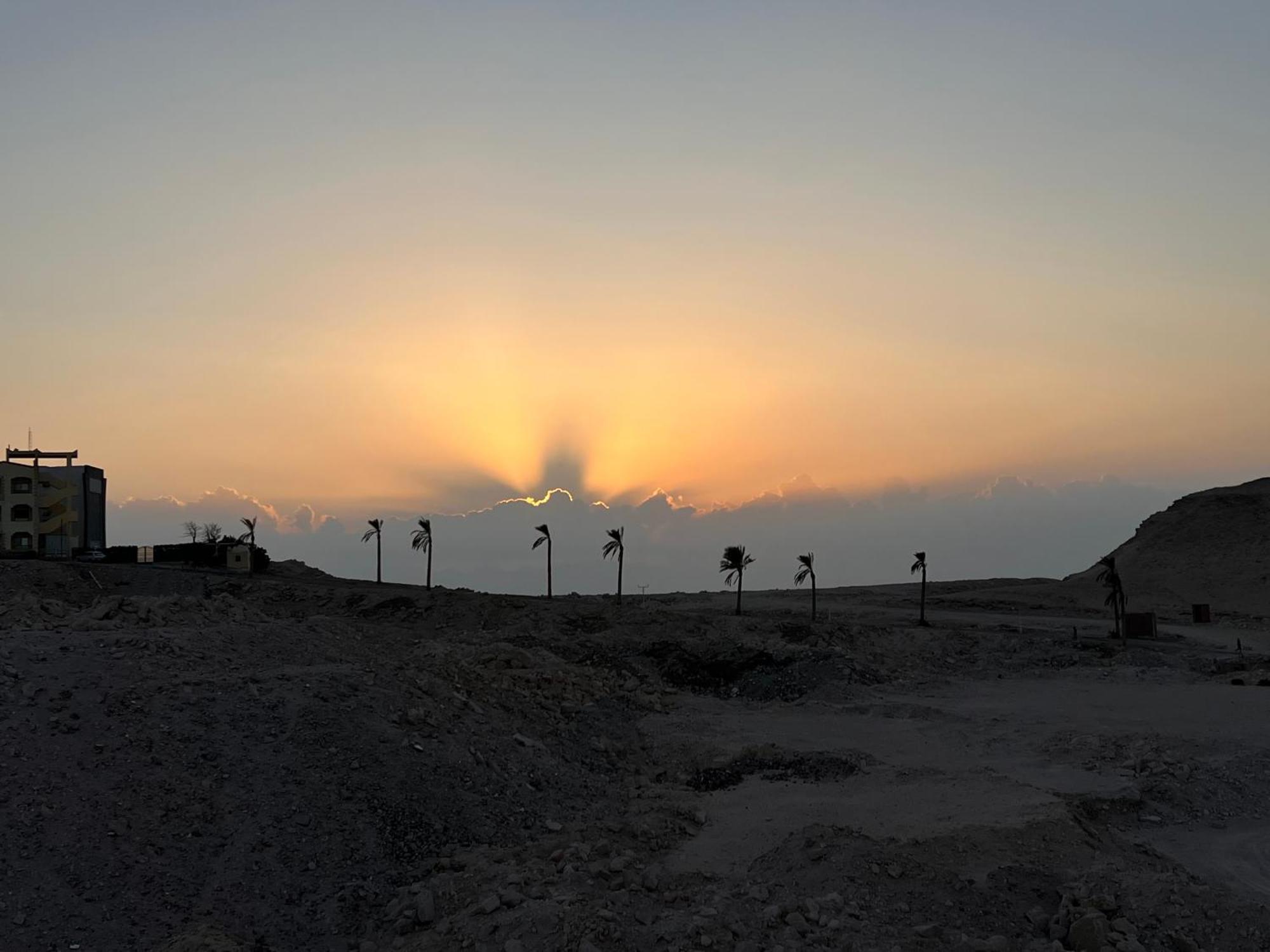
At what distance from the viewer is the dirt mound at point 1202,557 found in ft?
254

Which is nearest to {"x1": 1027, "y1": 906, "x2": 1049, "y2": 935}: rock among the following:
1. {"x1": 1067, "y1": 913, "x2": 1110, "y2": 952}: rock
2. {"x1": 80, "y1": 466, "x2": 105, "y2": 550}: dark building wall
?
{"x1": 1067, "y1": 913, "x2": 1110, "y2": 952}: rock

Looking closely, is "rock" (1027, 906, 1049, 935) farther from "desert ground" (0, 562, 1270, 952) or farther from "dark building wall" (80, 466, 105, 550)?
"dark building wall" (80, 466, 105, 550)

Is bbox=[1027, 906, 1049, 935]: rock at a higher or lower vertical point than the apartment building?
lower

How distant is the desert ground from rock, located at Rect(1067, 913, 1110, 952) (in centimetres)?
5

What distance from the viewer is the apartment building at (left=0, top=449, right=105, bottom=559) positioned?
75.8 metres

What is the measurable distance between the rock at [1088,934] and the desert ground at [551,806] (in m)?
0.05

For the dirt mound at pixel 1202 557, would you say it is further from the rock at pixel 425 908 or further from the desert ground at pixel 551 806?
the rock at pixel 425 908

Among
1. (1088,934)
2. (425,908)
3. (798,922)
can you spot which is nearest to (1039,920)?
(1088,934)

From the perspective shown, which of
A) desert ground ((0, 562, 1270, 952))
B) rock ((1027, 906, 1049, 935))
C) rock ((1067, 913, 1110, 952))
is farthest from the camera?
rock ((1027, 906, 1049, 935))

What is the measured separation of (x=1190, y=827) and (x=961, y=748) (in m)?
7.01

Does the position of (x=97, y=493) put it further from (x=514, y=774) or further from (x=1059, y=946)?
(x=1059, y=946)

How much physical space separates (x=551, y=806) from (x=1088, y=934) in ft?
33.0

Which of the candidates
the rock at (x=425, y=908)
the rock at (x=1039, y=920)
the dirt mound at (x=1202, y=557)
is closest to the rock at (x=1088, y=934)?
the rock at (x=1039, y=920)

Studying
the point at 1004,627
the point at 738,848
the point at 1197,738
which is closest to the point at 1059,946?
the point at 738,848
